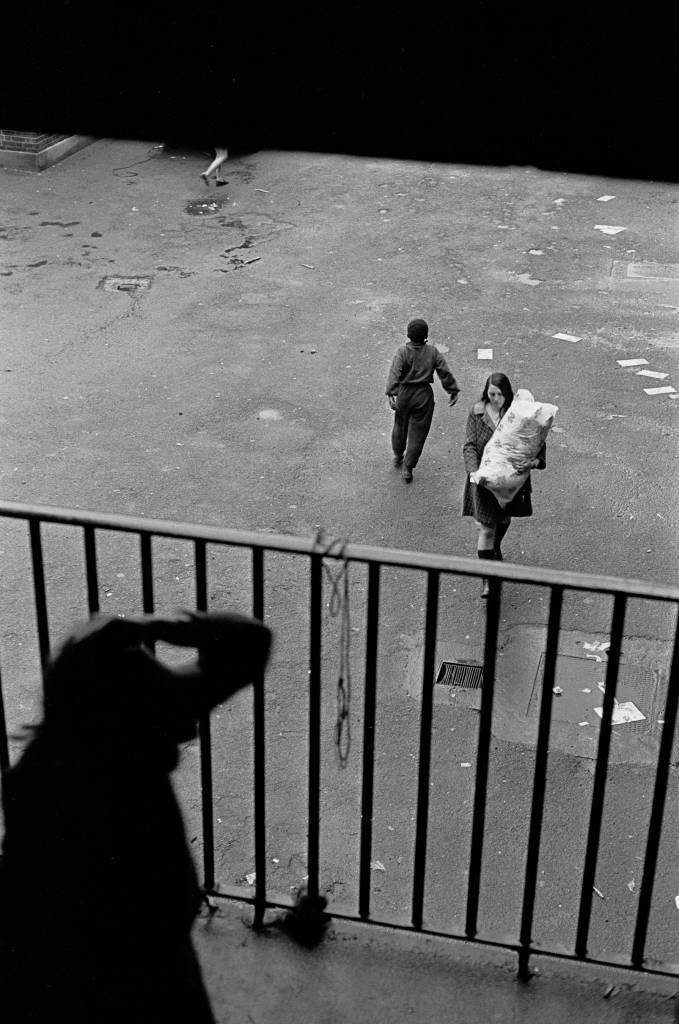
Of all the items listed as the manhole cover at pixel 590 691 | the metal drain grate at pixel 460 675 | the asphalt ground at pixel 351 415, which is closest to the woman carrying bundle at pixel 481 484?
the asphalt ground at pixel 351 415

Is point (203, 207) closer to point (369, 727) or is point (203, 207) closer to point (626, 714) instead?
point (626, 714)

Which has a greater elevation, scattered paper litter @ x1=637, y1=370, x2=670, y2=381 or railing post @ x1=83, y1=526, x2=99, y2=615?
railing post @ x1=83, y1=526, x2=99, y2=615

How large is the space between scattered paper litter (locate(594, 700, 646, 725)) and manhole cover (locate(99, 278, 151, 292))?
8.91 metres

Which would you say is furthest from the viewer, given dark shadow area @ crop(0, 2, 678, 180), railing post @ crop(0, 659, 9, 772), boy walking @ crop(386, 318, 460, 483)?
boy walking @ crop(386, 318, 460, 483)

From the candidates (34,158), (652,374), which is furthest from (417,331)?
(34,158)

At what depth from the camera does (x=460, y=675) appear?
283 inches

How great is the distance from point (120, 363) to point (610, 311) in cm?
558

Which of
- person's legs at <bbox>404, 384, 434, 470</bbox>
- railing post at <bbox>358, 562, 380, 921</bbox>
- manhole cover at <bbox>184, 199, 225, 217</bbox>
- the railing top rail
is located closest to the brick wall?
manhole cover at <bbox>184, 199, 225, 217</bbox>

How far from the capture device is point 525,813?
6.07 meters

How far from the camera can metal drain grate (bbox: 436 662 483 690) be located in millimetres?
7094

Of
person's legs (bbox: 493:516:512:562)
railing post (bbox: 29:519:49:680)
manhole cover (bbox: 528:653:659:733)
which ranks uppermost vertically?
railing post (bbox: 29:519:49:680)

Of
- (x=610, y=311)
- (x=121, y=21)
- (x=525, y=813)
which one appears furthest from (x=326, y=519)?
(x=121, y=21)

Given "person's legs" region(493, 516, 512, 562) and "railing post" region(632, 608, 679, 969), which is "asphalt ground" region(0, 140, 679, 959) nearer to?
"person's legs" region(493, 516, 512, 562)

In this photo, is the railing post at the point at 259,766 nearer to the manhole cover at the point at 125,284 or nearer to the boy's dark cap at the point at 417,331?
the boy's dark cap at the point at 417,331
